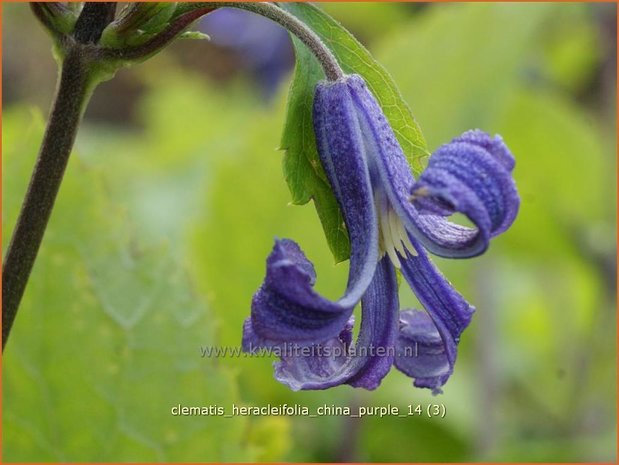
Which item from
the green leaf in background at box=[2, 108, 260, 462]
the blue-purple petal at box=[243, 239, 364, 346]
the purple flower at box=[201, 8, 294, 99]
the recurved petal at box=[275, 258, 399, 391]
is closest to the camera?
the blue-purple petal at box=[243, 239, 364, 346]

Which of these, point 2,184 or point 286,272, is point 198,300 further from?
point 286,272

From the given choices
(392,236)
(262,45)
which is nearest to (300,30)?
(392,236)

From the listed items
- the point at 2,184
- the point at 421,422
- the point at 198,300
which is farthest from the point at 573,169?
the point at 2,184

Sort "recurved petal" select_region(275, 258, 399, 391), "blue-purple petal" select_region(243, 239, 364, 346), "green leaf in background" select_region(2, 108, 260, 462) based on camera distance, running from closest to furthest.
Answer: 1. "blue-purple petal" select_region(243, 239, 364, 346)
2. "recurved petal" select_region(275, 258, 399, 391)
3. "green leaf in background" select_region(2, 108, 260, 462)

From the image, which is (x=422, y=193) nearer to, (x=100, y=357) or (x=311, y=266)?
(x=311, y=266)

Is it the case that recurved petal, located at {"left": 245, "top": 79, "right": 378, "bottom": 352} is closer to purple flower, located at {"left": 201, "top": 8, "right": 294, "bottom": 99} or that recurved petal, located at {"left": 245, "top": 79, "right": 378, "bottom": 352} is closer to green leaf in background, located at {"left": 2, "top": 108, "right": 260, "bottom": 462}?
green leaf in background, located at {"left": 2, "top": 108, "right": 260, "bottom": 462}

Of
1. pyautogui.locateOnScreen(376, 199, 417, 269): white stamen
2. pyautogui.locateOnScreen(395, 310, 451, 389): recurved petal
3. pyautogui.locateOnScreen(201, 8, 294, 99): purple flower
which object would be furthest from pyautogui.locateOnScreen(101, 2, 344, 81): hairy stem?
pyautogui.locateOnScreen(201, 8, 294, 99): purple flower

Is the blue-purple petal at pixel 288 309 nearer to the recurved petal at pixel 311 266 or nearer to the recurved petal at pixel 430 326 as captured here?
the recurved petal at pixel 311 266

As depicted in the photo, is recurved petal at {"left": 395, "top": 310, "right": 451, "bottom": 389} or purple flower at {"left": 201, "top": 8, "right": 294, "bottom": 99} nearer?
recurved petal at {"left": 395, "top": 310, "right": 451, "bottom": 389}
